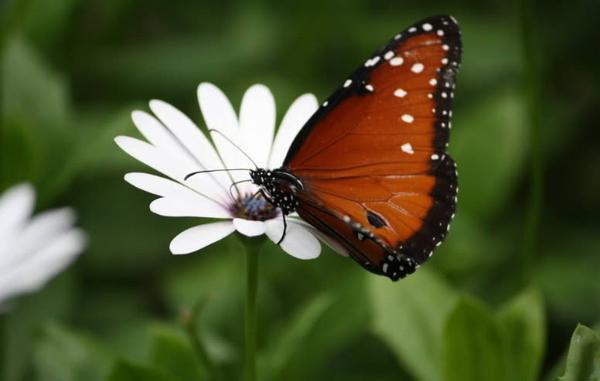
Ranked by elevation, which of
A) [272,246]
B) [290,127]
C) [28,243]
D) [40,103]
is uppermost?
[40,103]

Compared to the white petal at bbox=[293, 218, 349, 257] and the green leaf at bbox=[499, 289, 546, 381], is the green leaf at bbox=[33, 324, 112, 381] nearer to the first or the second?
the white petal at bbox=[293, 218, 349, 257]

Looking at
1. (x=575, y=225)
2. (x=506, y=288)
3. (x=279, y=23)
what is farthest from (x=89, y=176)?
(x=575, y=225)

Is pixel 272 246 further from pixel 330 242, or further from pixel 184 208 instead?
pixel 184 208

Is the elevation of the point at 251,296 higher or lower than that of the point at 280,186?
lower

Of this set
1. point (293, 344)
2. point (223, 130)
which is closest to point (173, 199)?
point (223, 130)

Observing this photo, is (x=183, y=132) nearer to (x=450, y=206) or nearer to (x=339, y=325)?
(x=450, y=206)
